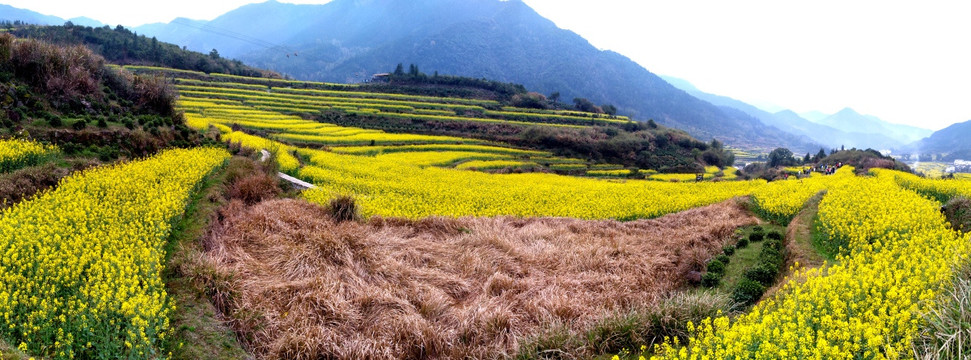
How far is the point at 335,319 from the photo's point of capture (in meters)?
6.50

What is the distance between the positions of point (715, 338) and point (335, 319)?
513cm

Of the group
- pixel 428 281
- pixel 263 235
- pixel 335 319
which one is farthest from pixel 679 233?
pixel 263 235

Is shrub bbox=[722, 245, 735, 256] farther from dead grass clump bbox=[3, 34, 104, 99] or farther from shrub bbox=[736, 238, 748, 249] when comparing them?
dead grass clump bbox=[3, 34, 104, 99]

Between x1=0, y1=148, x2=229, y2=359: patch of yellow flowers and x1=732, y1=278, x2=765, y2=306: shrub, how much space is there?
890 cm

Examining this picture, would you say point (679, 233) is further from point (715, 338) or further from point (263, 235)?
point (263, 235)

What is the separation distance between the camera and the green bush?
8.91 meters

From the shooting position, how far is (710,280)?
8.92m

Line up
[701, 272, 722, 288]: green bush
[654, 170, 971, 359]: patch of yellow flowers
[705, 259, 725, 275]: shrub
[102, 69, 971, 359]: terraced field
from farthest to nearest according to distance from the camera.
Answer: [705, 259, 725, 275]: shrub
[701, 272, 722, 288]: green bush
[102, 69, 971, 359]: terraced field
[654, 170, 971, 359]: patch of yellow flowers

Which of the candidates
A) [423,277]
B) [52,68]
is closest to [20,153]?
[52,68]

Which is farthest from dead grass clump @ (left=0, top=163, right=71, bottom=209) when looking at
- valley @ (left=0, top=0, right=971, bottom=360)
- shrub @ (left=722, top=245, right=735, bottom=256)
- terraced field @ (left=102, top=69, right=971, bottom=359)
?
shrub @ (left=722, top=245, right=735, bottom=256)

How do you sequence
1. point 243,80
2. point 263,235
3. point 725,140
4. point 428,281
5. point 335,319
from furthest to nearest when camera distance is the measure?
point 725,140 → point 243,80 → point 263,235 → point 428,281 → point 335,319

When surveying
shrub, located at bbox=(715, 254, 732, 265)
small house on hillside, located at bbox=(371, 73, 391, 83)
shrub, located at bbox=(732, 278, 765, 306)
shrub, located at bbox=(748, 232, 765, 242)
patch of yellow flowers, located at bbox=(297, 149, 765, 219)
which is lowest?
patch of yellow flowers, located at bbox=(297, 149, 765, 219)

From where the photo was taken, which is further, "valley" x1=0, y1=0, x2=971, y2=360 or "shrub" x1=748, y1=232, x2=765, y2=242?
"shrub" x1=748, y1=232, x2=765, y2=242

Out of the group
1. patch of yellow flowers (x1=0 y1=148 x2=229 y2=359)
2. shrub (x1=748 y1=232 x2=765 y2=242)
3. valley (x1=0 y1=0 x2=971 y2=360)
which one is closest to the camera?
patch of yellow flowers (x1=0 y1=148 x2=229 y2=359)
